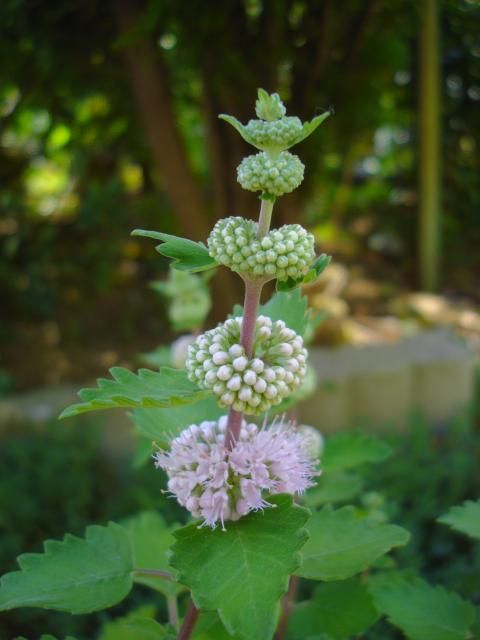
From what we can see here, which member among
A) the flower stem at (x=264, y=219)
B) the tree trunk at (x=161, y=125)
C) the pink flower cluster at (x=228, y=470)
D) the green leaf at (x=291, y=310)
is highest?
the tree trunk at (x=161, y=125)

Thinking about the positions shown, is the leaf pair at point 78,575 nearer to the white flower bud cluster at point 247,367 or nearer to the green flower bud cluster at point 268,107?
the white flower bud cluster at point 247,367

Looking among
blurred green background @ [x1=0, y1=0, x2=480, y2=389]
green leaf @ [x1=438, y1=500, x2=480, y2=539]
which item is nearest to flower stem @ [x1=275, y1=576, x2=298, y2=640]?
green leaf @ [x1=438, y1=500, x2=480, y2=539]

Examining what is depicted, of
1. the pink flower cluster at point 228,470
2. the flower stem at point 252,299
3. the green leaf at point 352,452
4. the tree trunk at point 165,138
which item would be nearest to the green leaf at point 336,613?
the green leaf at point 352,452

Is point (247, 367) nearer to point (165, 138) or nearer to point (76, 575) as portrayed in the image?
point (76, 575)

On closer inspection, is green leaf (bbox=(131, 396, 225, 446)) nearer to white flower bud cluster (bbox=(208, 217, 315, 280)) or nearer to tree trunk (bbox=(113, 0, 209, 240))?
white flower bud cluster (bbox=(208, 217, 315, 280))

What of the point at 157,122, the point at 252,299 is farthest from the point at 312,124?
the point at 157,122

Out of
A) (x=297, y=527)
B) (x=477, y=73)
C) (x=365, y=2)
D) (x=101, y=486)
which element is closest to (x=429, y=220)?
(x=477, y=73)
